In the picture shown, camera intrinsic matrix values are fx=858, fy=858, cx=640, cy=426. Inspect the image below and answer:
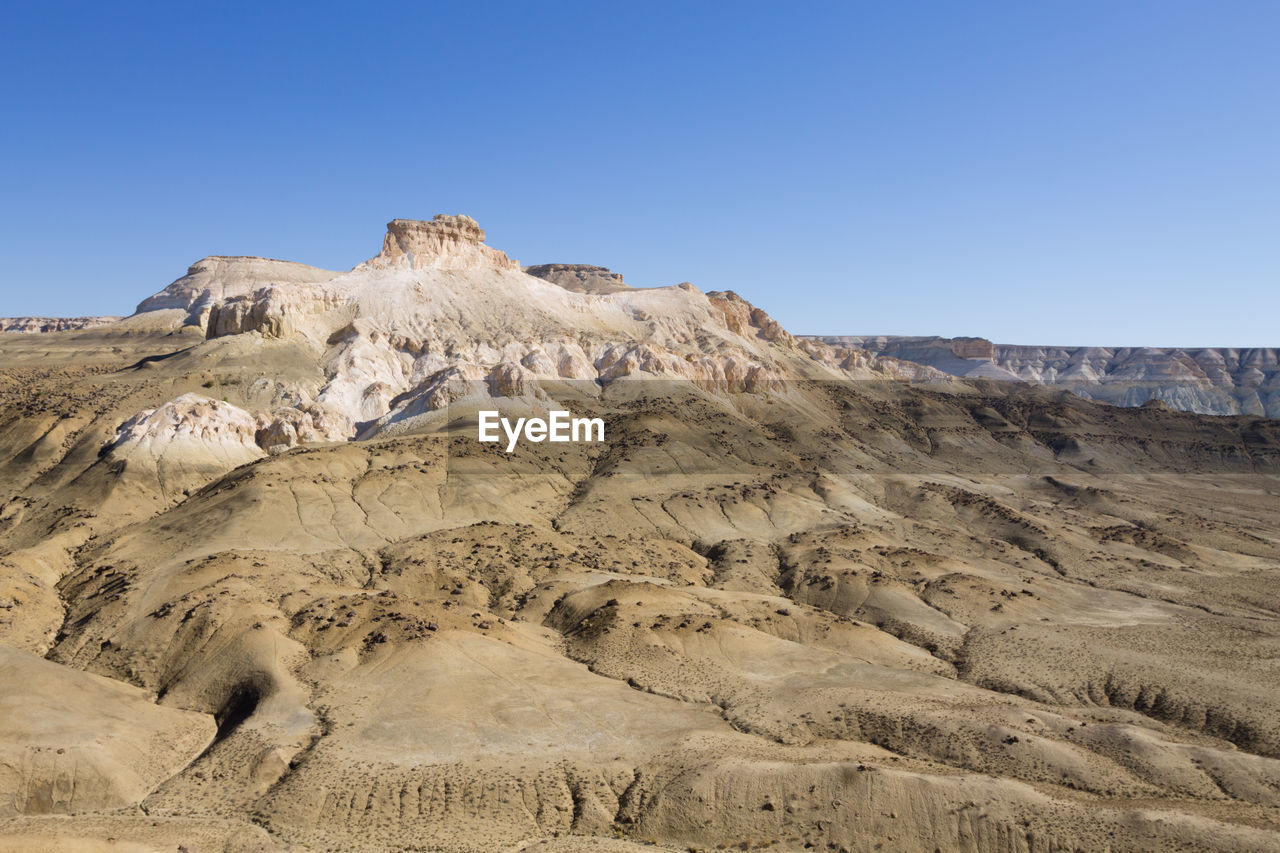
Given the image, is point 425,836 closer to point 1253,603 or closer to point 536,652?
point 536,652

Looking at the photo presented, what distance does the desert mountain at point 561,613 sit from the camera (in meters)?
36.4

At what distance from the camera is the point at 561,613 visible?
60.8 meters

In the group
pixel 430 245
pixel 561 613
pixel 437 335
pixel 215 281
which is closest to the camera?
pixel 561 613

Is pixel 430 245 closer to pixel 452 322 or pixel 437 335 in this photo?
pixel 452 322

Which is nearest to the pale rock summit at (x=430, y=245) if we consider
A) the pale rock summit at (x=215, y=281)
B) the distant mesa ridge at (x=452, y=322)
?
the distant mesa ridge at (x=452, y=322)

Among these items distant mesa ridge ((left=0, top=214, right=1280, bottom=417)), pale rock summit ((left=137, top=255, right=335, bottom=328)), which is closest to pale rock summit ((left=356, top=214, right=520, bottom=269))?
distant mesa ridge ((left=0, top=214, right=1280, bottom=417))

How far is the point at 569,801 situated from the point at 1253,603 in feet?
215

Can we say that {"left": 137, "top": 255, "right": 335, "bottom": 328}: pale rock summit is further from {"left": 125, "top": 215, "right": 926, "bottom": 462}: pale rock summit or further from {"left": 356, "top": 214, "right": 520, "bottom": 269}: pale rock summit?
{"left": 356, "top": 214, "right": 520, "bottom": 269}: pale rock summit

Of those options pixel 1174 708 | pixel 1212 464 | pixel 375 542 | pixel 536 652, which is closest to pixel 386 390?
pixel 375 542

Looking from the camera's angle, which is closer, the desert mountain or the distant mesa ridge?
the desert mountain

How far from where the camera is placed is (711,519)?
90375 mm

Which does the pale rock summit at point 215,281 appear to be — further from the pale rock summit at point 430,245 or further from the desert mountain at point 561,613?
the desert mountain at point 561,613

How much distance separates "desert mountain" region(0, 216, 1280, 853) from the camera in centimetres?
3644

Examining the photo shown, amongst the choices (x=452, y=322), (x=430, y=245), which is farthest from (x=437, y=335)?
(x=430, y=245)
